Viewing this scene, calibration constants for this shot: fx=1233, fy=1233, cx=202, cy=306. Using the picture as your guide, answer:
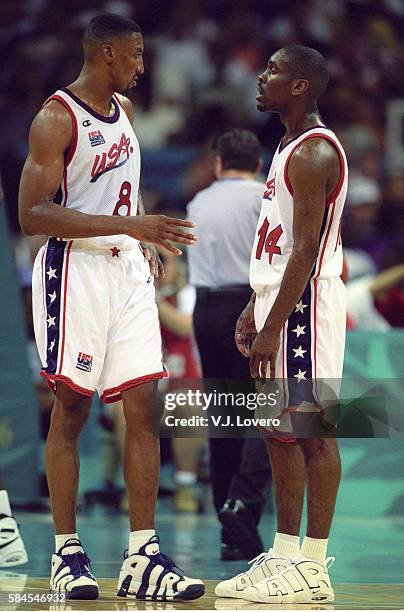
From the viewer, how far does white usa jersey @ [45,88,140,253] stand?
15.9 feet

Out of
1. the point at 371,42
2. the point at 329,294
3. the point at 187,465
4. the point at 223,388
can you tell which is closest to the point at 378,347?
the point at 187,465

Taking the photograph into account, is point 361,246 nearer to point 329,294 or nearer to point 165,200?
point 165,200

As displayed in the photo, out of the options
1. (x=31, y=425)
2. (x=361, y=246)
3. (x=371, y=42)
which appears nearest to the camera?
(x=31, y=425)

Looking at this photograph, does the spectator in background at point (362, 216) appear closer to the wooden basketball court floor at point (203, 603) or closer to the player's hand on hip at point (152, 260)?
the player's hand on hip at point (152, 260)

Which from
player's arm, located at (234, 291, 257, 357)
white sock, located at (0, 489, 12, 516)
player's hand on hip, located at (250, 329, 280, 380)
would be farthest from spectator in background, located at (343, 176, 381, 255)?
player's hand on hip, located at (250, 329, 280, 380)

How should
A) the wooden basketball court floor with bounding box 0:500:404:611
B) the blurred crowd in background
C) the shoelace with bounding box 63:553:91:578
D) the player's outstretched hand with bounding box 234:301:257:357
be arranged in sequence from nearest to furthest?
the wooden basketball court floor with bounding box 0:500:404:611, the shoelace with bounding box 63:553:91:578, the player's outstretched hand with bounding box 234:301:257:357, the blurred crowd in background

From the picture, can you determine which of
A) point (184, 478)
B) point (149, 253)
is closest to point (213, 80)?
point (184, 478)

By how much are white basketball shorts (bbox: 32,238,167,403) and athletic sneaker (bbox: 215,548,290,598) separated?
861 millimetres

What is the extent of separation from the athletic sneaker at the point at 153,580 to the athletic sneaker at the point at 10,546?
3.98 ft

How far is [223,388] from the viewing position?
5.50 meters

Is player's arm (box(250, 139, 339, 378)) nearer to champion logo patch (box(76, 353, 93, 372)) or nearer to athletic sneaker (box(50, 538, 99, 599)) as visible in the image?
champion logo patch (box(76, 353, 93, 372))

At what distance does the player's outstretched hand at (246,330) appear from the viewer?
5168mm

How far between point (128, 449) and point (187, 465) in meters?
4.84

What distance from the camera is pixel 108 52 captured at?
4918 millimetres
